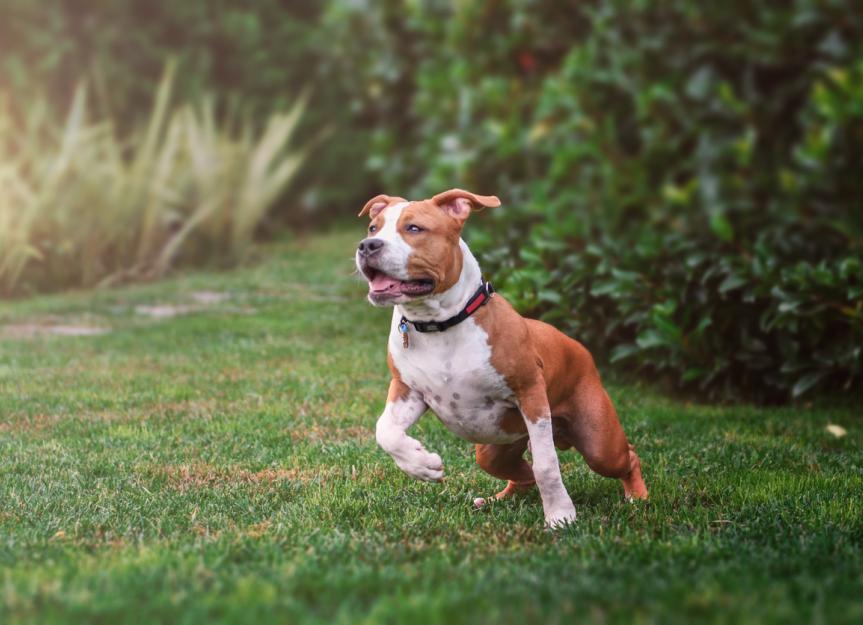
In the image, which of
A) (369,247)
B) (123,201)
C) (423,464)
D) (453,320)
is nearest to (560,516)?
(423,464)

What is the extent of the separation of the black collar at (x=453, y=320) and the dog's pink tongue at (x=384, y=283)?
228 mm

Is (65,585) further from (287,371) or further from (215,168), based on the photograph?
(215,168)

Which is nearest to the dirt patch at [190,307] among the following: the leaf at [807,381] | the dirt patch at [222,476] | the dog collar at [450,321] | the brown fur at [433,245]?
the dirt patch at [222,476]

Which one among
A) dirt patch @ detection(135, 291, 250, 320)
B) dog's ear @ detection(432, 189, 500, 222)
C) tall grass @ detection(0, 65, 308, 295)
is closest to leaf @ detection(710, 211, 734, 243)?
dog's ear @ detection(432, 189, 500, 222)

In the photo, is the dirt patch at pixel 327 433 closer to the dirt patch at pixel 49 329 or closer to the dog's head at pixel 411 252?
the dog's head at pixel 411 252

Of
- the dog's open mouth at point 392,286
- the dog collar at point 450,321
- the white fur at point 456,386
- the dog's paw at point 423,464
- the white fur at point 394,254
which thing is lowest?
the dog's paw at point 423,464

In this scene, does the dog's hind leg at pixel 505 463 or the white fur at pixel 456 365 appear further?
the dog's hind leg at pixel 505 463

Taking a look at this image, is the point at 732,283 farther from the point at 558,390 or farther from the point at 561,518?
the point at 561,518

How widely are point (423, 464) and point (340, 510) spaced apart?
0.47 metres

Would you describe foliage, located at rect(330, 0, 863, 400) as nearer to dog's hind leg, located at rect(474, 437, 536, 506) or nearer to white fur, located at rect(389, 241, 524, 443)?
dog's hind leg, located at rect(474, 437, 536, 506)

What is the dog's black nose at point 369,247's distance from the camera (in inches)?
145

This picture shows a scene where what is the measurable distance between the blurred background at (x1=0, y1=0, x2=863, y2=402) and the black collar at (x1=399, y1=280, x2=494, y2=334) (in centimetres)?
205

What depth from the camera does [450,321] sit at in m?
3.90

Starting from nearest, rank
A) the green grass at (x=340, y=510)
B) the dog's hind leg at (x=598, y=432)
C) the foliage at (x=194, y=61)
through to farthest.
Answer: the green grass at (x=340, y=510), the dog's hind leg at (x=598, y=432), the foliage at (x=194, y=61)
